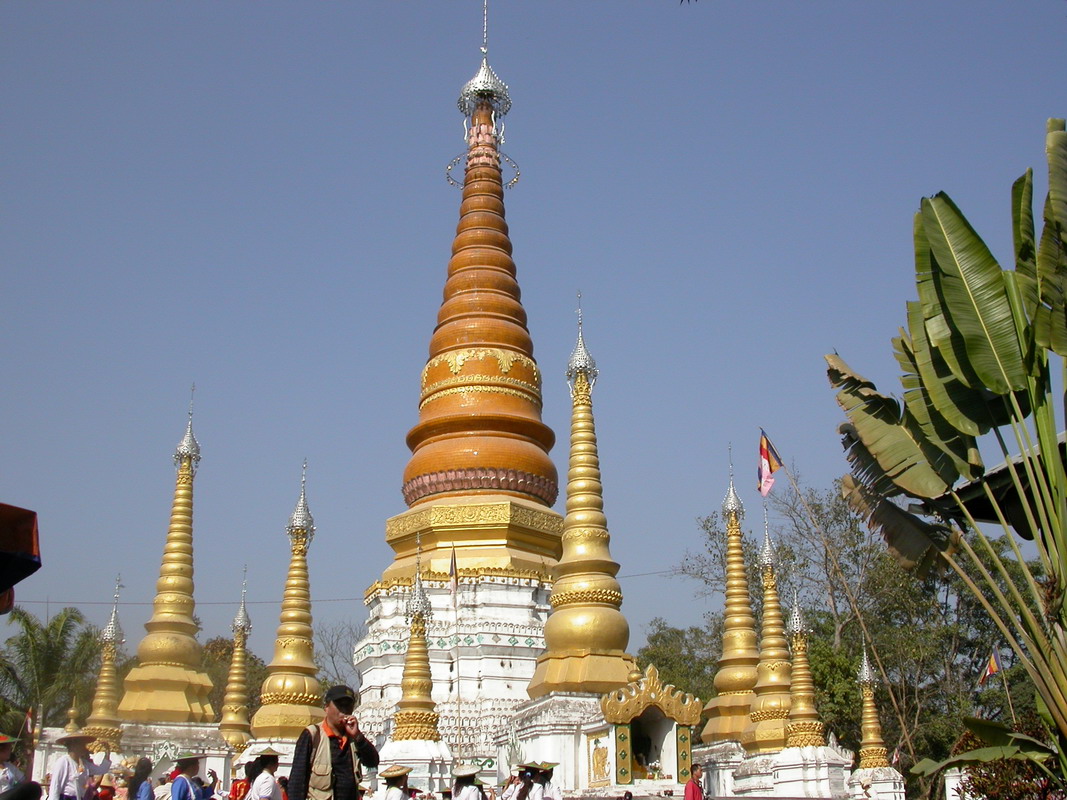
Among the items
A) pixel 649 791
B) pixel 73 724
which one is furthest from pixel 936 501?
pixel 73 724

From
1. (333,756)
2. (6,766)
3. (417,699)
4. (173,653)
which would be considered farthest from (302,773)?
(173,653)

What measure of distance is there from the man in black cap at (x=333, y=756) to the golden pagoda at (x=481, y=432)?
25.3 metres

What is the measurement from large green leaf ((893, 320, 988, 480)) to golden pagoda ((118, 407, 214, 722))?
2303 centimetres

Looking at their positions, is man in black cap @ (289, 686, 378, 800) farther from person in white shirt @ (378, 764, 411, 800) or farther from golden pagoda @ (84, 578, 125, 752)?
golden pagoda @ (84, 578, 125, 752)

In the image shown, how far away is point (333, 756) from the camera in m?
6.52

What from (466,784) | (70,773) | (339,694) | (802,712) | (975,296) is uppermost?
(975,296)

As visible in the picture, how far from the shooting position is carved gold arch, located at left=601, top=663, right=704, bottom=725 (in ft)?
70.3

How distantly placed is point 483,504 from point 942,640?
18.9 metres

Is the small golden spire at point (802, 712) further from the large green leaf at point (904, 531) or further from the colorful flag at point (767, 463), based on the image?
the large green leaf at point (904, 531)

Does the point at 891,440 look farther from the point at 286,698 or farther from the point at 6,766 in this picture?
the point at 286,698

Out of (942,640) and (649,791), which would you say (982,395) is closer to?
(649,791)

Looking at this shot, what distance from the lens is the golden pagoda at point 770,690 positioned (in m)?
24.8

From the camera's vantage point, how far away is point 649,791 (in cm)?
2106

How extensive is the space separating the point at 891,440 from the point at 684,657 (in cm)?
3624
